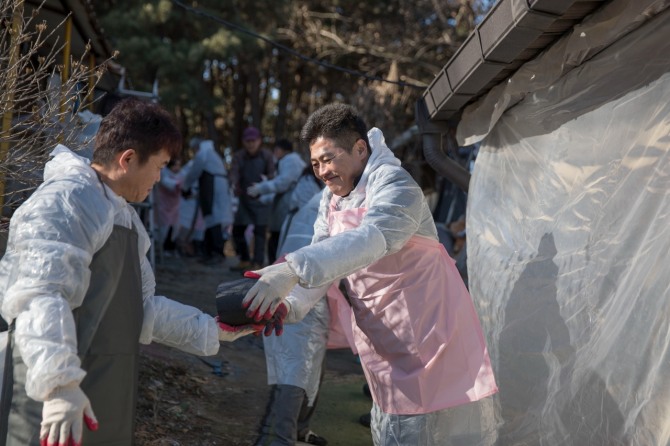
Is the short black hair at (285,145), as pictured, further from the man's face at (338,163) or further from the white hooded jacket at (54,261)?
the white hooded jacket at (54,261)

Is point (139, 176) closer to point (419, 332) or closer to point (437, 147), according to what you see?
point (419, 332)

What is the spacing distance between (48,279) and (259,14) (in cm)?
1561

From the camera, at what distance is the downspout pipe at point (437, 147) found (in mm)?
6961

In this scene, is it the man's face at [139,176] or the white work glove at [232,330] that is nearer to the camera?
the man's face at [139,176]

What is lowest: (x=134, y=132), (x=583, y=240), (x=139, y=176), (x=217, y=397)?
(x=217, y=397)

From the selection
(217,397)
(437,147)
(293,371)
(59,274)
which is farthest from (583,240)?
(217,397)

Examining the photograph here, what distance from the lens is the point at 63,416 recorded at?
2.45m

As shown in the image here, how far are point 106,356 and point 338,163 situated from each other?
151 centimetres

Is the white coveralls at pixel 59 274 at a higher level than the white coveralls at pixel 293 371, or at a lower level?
higher

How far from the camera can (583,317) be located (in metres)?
4.23

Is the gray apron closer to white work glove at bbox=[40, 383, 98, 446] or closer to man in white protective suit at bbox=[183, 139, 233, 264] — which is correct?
white work glove at bbox=[40, 383, 98, 446]

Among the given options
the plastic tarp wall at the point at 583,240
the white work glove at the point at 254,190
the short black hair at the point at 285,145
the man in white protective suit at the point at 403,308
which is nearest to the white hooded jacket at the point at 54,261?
the man in white protective suit at the point at 403,308

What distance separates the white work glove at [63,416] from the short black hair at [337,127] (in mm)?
1809

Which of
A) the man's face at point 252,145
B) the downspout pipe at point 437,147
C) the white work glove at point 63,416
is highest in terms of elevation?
the man's face at point 252,145
